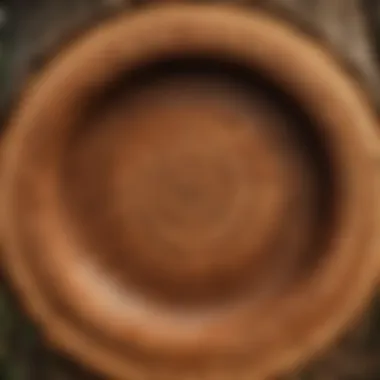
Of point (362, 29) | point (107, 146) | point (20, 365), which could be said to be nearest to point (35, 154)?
point (107, 146)

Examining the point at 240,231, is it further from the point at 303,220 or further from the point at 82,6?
the point at 82,6

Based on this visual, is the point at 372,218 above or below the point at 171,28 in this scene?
below

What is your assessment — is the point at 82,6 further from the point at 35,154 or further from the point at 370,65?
the point at 370,65

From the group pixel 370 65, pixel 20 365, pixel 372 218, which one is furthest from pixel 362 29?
pixel 20 365

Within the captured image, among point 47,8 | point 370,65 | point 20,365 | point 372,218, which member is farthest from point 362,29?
point 20,365

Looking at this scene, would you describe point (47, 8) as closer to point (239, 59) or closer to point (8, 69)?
point (8, 69)
